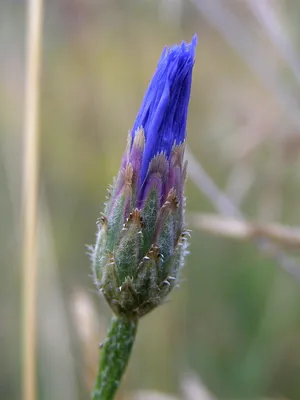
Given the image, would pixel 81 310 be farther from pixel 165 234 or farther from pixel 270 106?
pixel 270 106

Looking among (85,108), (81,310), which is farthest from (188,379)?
(85,108)

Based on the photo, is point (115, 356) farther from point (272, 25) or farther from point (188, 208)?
point (188, 208)

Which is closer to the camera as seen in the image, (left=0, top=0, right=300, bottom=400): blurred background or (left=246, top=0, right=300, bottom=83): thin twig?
(left=246, top=0, right=300, bottom=83): thin twig

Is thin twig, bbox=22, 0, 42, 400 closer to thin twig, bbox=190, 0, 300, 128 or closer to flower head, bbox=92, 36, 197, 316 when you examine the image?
flower head, bbox=92, 36, 197, 316

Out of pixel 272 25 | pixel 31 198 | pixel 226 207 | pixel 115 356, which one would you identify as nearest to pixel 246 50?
pixel 272 25

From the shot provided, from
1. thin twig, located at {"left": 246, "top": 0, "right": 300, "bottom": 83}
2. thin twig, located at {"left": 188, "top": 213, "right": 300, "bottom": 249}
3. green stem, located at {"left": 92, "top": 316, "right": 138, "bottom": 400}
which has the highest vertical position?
thin twig, located at {"left": 246, "top": 0, "right": 300, "bottom": 83}

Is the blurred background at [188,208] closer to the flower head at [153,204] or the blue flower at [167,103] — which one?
the flower head at [153,204]

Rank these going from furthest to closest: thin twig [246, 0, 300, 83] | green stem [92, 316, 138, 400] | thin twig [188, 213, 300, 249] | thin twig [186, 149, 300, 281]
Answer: thin twig [246, 0, 300, 83] → thin twig [186, 149, 300, 281] → thin twig [188, 213, 300, 249] → green stem [92, 316, 138, 400]

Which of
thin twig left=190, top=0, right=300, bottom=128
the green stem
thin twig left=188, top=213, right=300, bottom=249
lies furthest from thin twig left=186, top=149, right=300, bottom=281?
the green stem
